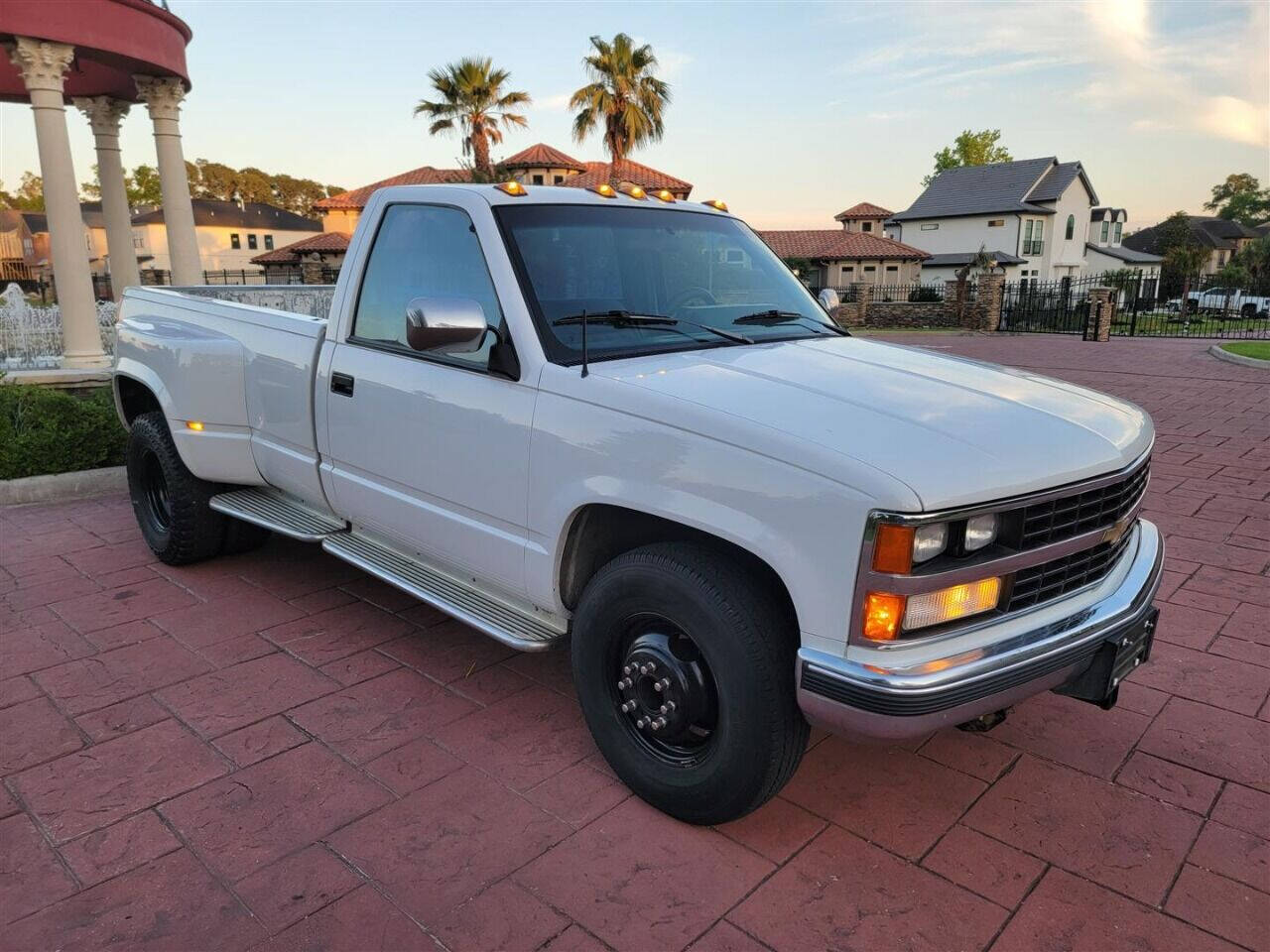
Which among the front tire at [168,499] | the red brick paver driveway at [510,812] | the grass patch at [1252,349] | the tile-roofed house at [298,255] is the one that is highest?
the tile-roofed house at [298,255]

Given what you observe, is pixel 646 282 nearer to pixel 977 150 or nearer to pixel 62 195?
pixel 62 195

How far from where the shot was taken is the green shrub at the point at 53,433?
678cm

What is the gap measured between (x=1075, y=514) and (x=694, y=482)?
3.69 feet

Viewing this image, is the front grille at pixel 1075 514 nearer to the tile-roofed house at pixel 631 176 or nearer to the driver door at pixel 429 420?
the driver door at pixel 429 420

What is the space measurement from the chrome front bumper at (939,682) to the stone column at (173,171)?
41.6 feet

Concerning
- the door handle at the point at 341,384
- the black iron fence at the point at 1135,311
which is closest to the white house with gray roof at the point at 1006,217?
the black iron fence at the point at 1135,311

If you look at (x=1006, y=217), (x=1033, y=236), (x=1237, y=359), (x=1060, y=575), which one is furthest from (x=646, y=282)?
(x=1033, y=236)

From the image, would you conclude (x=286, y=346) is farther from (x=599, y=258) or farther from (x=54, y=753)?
(x=54, y=753)

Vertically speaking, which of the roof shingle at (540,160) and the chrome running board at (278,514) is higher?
the roof shingle at (540,160)

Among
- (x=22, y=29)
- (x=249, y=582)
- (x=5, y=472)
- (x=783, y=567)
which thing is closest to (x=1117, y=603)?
(x=783, y=567)

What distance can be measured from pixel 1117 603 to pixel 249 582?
14.3ft

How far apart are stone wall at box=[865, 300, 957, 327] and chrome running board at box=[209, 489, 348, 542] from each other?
3038cm

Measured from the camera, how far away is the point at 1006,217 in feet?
169

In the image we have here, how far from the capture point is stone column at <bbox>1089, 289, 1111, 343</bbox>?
74.7 ft
